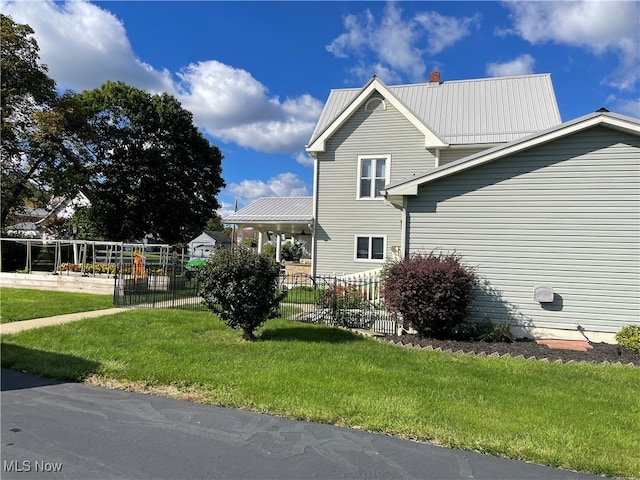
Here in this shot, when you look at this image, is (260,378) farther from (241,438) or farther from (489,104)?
(489,104)

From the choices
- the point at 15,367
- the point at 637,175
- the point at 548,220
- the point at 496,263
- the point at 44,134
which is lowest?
the point at 15,367

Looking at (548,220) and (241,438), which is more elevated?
(548,220)

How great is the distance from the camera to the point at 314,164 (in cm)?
1866

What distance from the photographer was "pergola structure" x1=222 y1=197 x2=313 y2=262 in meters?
19.0

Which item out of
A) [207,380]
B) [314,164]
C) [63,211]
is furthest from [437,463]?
[63,211]

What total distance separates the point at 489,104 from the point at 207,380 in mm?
17580

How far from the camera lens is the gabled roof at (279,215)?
19.0 m

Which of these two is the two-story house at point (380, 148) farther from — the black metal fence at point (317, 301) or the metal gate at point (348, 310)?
the metal gate at point (348, 310)

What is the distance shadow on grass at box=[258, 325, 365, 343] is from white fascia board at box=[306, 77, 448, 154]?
33.1 ft

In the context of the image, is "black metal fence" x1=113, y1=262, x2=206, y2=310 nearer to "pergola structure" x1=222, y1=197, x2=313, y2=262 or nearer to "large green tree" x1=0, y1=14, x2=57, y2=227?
"pergola structure" x1=222, y1=197, x2=313, y2=262

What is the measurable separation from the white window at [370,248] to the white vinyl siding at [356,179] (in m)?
0.17
